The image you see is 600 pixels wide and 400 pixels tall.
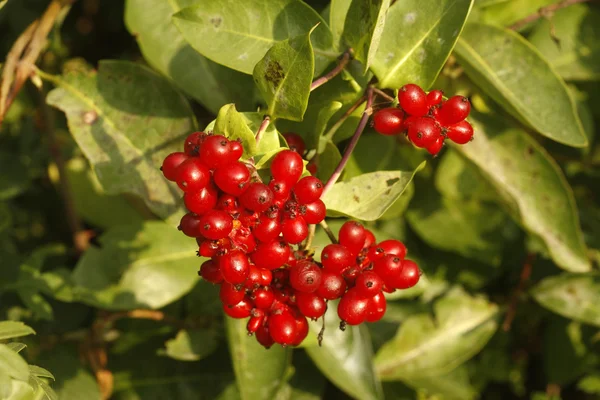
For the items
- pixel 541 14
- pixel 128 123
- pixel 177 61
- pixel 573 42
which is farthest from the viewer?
pixel 573 42

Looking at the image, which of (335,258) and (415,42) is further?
(415,42)

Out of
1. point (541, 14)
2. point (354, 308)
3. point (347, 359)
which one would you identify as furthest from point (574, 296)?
point (354, 308)

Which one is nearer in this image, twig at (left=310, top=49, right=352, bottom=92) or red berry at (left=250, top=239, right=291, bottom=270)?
red berry at (left=250, top=239, right=291, bottom=270)

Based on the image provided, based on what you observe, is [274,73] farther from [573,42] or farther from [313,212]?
[573,42]

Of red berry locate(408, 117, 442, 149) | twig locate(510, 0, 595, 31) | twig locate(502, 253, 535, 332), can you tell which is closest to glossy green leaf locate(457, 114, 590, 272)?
twig locate(510, 0, 595, 31)

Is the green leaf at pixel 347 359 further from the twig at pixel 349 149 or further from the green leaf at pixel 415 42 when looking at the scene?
the green leaf at pixel 415 42

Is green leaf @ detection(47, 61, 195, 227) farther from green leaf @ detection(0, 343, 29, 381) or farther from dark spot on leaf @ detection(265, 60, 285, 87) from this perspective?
green leaf @ detection(0, 343, 29, 381)
